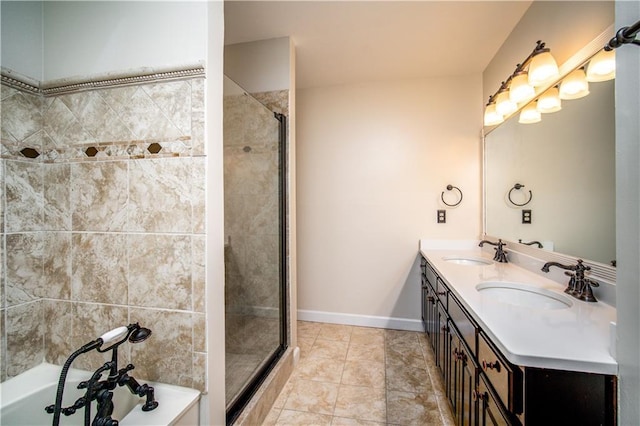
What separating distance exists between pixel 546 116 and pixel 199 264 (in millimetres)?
2117

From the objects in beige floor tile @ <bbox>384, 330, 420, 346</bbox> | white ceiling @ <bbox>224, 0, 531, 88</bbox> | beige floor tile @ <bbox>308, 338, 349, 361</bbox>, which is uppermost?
white ceiling @ <bbox>224, 0, 531, 88</bbox>

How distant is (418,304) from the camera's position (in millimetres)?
2711

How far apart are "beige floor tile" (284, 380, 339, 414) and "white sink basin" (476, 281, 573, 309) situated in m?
1.17

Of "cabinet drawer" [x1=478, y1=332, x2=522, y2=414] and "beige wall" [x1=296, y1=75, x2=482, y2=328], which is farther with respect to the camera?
"beige wall" [x1=296, y1=75, x2=482, y2=328]

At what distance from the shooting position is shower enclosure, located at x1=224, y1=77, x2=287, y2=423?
1.50 metres

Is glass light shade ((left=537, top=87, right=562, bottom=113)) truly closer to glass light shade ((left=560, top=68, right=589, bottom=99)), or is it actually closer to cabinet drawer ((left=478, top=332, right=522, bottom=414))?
glass light shade ((left=560, top=68, right=589, bottom=99))

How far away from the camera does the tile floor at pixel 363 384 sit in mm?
1587

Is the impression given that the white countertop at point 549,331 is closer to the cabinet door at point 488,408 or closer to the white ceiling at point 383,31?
the cabinet door at point 488,408

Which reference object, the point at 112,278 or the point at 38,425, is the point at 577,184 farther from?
the point at 38,425

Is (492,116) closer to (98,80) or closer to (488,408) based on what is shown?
(488,408)

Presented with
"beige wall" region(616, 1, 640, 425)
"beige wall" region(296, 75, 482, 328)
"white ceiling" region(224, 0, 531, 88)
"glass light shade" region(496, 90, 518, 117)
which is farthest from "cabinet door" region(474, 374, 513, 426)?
"white ceiling" region(224, 0, 531, 88)

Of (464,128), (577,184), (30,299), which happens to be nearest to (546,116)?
(577,184)

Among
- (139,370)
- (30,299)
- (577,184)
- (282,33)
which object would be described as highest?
(282,33)

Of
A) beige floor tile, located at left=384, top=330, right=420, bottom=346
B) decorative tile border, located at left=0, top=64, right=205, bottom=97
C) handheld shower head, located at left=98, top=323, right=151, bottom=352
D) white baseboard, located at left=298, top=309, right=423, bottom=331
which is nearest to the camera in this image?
handheld shower head, located at left=98, top=323, right=151, bottom=352
